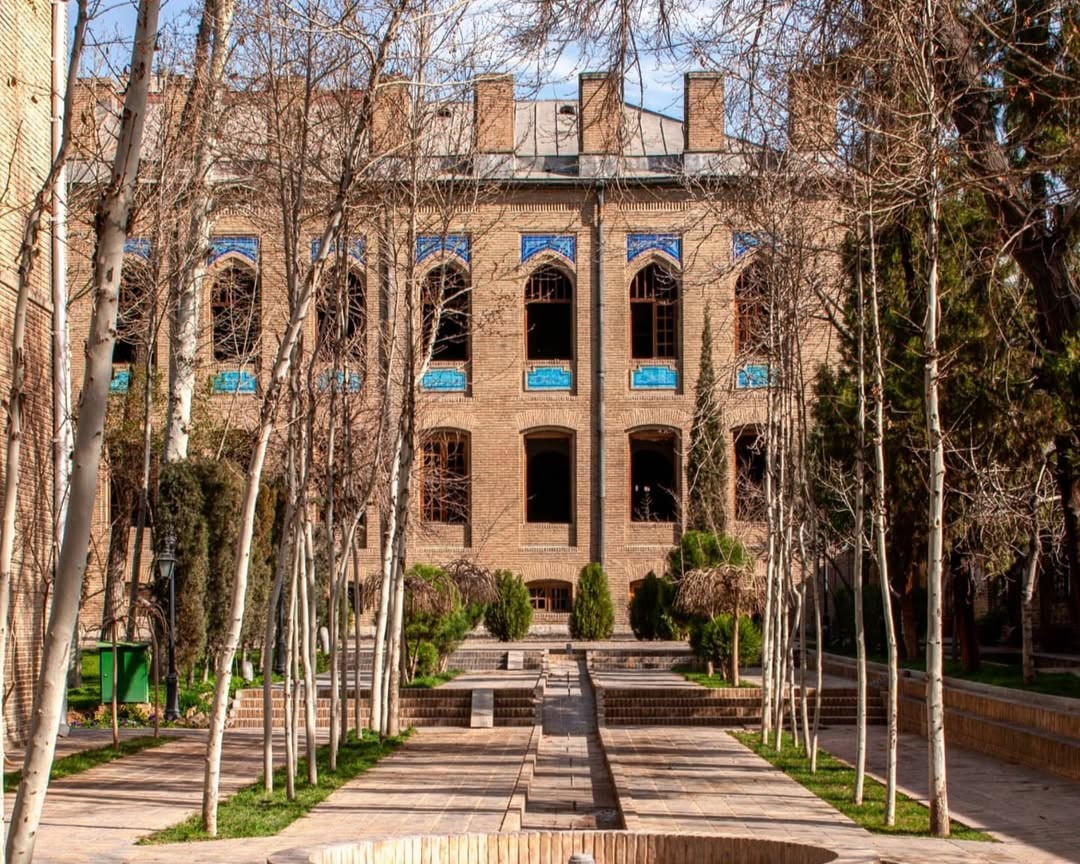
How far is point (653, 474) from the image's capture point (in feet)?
142

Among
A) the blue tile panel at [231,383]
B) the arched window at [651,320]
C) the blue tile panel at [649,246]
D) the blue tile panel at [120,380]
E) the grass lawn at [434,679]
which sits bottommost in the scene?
the grass lawn at [434,679]

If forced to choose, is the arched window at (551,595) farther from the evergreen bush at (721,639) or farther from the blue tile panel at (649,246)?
the evergreen bush at (721,639)

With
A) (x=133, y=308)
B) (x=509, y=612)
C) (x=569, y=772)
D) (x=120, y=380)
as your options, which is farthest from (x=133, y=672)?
(x=120, y=380)

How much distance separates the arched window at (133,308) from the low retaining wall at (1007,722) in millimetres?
9566

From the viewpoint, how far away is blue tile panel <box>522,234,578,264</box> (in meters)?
40.9

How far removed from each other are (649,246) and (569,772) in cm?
2560

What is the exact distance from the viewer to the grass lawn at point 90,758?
1402 cm

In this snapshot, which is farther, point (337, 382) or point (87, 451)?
point (337, 382)

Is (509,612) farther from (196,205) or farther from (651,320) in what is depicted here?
(196,205)

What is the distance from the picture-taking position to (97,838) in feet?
35.8

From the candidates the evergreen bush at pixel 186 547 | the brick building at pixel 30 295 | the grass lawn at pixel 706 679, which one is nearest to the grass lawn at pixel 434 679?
the evergreen bush at pixel 186 547

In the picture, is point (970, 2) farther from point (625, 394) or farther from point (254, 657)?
point (625, 394)

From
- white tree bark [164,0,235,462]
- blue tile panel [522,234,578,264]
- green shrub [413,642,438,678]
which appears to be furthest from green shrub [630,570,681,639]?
white tree bark [164,0,235,462]

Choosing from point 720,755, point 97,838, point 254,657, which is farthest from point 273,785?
point 254,657
